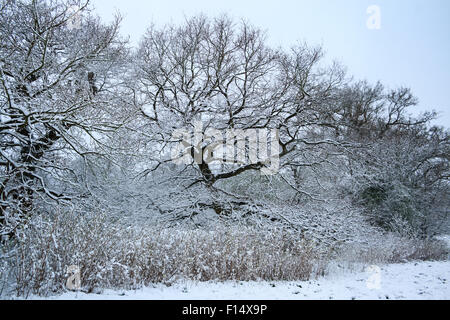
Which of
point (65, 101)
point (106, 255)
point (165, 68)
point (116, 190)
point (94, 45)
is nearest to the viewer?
point (106, 255)

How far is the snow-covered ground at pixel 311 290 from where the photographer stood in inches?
151

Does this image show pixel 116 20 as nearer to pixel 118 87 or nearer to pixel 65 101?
pixel 118 87

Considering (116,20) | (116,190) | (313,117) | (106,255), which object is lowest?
(106,255)

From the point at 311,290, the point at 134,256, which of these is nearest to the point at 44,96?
the point at 134,256

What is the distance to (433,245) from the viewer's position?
35.7 feet

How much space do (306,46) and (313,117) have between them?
320 centimetres

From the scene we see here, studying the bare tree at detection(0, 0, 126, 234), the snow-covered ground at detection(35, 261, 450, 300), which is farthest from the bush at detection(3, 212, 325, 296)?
the bare tree at detection(0, 0, 126, 234)

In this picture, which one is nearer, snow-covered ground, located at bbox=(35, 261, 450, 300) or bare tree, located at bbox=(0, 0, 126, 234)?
snow-covered ground, located at bbox=(35, 261, 450, 300)

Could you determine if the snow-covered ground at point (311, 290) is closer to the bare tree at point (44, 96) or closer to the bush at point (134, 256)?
the bush at point (134, 256)

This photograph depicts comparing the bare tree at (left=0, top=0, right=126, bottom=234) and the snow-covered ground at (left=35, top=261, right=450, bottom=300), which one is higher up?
the bare tree at (left=0, top=0, right=126, bottom=234)

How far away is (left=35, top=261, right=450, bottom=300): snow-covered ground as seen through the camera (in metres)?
3.83

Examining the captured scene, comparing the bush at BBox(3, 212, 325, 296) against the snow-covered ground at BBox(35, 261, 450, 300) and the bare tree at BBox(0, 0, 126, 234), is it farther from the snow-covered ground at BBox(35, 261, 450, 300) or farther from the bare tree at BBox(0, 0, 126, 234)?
the bare tree at BBox(0, 0, 126, 234)

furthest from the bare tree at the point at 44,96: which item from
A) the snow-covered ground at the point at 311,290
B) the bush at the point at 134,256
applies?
the snow-covered ground at the point at 311,290
